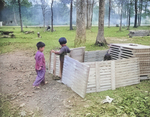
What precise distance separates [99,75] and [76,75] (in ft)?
2.22

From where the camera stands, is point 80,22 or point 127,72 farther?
point 80,22

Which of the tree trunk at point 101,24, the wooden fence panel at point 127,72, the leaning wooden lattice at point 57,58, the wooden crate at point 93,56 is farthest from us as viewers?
the tree trunk at point 101,24

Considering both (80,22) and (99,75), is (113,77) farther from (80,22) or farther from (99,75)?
(80,22)

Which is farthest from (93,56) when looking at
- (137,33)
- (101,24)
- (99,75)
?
(137,33)

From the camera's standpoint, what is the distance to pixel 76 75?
435 cm

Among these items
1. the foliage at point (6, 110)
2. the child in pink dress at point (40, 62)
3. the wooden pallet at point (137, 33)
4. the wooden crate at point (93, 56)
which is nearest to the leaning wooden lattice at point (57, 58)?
the wooden crate at point (93, 56)

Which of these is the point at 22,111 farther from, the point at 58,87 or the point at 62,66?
the point at 62,66

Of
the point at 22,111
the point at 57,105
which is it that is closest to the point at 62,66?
the point at 57,105

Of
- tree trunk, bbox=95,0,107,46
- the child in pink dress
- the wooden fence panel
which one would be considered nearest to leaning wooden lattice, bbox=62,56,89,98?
the child in pink dress

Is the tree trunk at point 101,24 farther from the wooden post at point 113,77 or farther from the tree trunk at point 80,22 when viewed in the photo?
the wooden post at point 113,77

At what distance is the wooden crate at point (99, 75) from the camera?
4199 millimetres

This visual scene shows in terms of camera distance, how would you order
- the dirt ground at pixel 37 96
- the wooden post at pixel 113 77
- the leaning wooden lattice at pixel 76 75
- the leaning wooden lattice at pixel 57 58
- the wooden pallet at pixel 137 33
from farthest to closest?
1. the wooden pallet at pixel 137 33
2. the leaning wooden lattice at pixel 57 58
3. the wooden post at pixel 113 77
4. the leaning wooden lattice at pixel 76 75
5. the dirt ground at pixel 37 96

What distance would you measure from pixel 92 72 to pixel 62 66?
4.52 ft

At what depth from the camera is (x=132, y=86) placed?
4.90m
